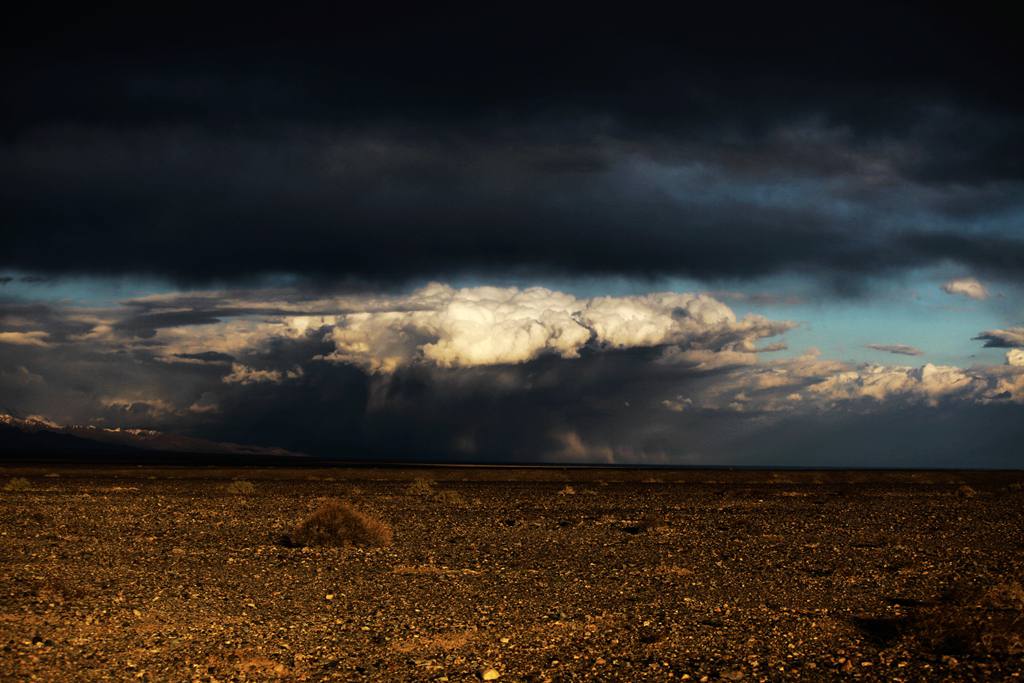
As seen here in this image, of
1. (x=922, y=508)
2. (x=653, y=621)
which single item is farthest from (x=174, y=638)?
(x=922, y=508)

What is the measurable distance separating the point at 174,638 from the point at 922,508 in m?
44.7

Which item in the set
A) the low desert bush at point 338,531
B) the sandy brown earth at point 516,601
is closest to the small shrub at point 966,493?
the sandy brown earth at point 516,601

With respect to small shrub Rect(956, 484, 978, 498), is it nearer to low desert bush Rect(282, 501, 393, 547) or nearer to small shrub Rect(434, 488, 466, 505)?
small shrub Rect(434, 488, 466, 505)

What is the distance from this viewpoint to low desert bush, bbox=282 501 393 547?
2833 cm

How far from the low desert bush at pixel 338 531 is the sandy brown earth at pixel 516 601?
822mm

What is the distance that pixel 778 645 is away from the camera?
48.1 feet

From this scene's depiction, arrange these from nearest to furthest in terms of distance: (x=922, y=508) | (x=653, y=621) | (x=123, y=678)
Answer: (x=123, y=678) → (x=653, y=621) → (x=922, y=508)

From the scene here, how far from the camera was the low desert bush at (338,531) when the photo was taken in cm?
2833

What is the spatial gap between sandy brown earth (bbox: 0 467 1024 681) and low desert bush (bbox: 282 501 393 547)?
2.70 ft

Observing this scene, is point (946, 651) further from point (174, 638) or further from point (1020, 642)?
point (174, 638)

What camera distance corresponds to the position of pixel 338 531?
28469 mm

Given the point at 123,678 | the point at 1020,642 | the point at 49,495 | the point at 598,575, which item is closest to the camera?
the point at 123,678

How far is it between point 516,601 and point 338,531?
11028mm

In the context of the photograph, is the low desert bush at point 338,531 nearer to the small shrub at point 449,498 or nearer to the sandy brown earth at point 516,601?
the sandy brown earth at point 516,601
